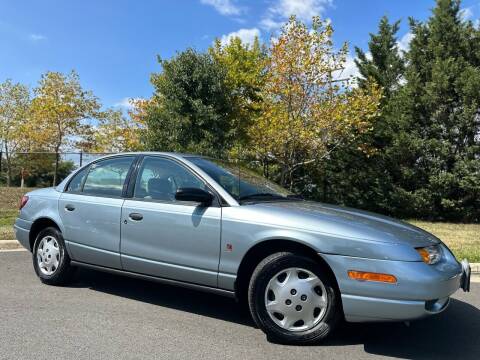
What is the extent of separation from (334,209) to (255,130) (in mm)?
11698

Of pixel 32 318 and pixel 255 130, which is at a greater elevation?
pixel 255 130

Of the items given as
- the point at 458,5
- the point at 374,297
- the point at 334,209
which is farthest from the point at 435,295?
the point at 458,5

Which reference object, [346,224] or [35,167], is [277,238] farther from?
[35,167]

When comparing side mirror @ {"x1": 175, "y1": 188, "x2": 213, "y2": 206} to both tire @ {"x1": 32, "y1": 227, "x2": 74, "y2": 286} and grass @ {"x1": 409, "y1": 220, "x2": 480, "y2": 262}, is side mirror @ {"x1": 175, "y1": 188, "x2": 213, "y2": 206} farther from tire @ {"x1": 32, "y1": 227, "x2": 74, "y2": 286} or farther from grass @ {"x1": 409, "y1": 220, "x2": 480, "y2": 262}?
grass @ {"x1": 409, "y1": 220, "x2": 480, "y2": 262}

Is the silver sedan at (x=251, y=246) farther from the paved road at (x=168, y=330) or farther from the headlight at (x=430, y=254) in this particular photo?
the paved road at (x=168, y=330)

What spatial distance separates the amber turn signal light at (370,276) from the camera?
141 inches

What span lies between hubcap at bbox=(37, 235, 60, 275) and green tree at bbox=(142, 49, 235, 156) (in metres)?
9.52

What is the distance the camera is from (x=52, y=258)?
557cm

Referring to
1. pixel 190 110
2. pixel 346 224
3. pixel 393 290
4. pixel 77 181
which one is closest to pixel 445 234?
pixel 190 110

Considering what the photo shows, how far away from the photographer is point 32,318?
445 centimetres

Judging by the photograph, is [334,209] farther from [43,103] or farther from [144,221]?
[43,103]

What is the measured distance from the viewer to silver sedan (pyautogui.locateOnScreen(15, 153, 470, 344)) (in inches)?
144

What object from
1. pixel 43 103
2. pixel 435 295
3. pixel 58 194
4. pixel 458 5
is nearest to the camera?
pixel 435 295

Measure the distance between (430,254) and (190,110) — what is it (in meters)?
12.6
